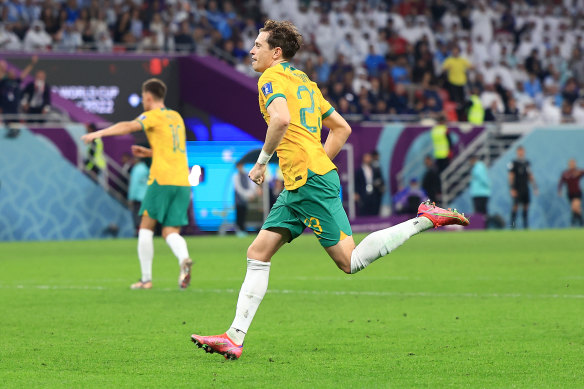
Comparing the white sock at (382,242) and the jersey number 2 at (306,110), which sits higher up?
the jersey number 2 at (306,110)

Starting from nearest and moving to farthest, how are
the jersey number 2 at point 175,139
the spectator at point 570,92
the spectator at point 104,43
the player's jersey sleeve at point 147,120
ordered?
the player's jersey sleeve at point 147,120
the jersey number 2 at point 175,139
the spectator at point 104,43
the spectator at point 570,92

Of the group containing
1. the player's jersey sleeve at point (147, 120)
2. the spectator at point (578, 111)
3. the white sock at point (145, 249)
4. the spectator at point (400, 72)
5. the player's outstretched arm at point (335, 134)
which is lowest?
the spectator at point (578, 111)

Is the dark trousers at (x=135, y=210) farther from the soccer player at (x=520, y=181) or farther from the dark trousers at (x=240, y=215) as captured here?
the soccer player at (x=520, y=181)

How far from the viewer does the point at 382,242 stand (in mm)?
7168

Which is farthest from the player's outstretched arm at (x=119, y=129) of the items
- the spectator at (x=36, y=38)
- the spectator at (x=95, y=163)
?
the spectator at (x=36, y=38)

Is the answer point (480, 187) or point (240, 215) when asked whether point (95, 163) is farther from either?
point (480, 187)

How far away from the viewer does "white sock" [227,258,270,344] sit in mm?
7066

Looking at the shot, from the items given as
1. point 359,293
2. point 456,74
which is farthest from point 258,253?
point 456,74

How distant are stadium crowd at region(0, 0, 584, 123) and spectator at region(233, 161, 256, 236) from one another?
3.06m

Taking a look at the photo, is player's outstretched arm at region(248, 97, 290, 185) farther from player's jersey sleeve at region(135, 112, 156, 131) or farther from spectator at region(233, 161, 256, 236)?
spectator at region(233, 161, 256, 236)

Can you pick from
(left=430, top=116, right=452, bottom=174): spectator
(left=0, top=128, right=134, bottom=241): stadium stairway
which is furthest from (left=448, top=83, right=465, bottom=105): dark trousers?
(left=0, top=128, right=134, bottom=241): stadium stairway

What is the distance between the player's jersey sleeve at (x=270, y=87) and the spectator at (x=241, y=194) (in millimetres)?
19855

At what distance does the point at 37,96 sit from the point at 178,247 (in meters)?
15.6

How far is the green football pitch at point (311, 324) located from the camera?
21.2 ft
